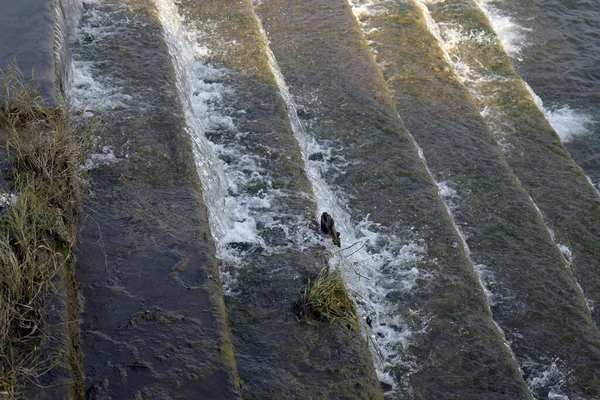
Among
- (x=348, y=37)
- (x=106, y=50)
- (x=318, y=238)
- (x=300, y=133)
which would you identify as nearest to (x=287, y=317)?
(x=318, y=238)

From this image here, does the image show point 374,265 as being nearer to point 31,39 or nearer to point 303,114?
point 303,114

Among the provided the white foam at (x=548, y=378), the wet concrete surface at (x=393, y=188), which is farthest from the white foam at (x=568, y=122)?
the white foam at (x=548, y=378)

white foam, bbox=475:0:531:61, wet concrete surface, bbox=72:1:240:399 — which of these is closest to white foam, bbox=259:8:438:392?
wet concrete surface, bbox=72:1:240:399

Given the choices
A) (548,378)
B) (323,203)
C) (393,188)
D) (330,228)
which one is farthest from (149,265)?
(548,378)

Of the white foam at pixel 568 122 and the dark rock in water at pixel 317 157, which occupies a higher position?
the dark rock in water at pixel 317 157

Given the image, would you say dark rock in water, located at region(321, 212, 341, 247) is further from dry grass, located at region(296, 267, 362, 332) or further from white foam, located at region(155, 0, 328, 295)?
dry grass, located at region(296, 267, 362, 332)

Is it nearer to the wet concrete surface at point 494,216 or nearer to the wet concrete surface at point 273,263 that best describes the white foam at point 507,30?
the wet concrete surface at point 494,216

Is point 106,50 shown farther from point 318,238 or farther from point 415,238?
point 415,238
